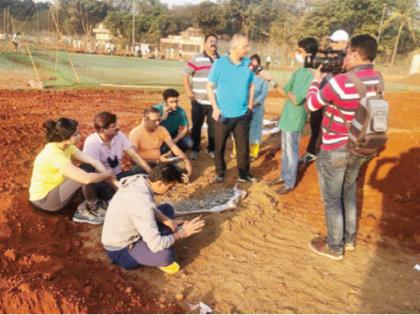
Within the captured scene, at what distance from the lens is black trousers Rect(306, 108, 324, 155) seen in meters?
5.75

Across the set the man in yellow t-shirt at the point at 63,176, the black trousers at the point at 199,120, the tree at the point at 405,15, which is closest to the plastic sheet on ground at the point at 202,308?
the man in yellow t-shirt at the point at 63,176

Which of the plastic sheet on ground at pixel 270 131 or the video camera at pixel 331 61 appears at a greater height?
the video camera at pixel 331 61

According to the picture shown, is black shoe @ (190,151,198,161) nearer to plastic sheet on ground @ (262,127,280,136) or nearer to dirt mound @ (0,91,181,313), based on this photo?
plastic sheet on ground @ (262,127,280,136)

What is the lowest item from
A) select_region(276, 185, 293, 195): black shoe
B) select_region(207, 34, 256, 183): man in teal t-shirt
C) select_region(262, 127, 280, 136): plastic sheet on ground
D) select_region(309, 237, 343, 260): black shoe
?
select_region(309, 237, 343, 260): black shoe

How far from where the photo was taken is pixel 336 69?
361 cm

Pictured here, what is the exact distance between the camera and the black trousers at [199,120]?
228 inches

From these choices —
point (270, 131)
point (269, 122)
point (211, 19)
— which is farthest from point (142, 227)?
point (211, 19)

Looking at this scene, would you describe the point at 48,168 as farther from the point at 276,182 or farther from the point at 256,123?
the point at 256,123

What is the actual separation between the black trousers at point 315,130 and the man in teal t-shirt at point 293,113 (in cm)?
107

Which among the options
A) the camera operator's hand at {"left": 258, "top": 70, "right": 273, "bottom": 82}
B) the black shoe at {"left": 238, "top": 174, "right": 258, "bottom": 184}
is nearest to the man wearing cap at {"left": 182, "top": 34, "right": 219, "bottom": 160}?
the camera operator's hand at {"left": 258, "top": 70, "right": 273, "bottom": 82}

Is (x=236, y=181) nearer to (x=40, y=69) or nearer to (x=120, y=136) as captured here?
(x=120, y=136)

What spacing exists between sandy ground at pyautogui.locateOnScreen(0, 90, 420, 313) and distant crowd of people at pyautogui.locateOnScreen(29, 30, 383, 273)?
0.19 m

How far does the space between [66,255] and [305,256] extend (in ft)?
7.13

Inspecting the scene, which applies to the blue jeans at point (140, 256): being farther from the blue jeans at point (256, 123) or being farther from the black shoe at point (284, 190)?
the blue jeans at point (256, 123)
